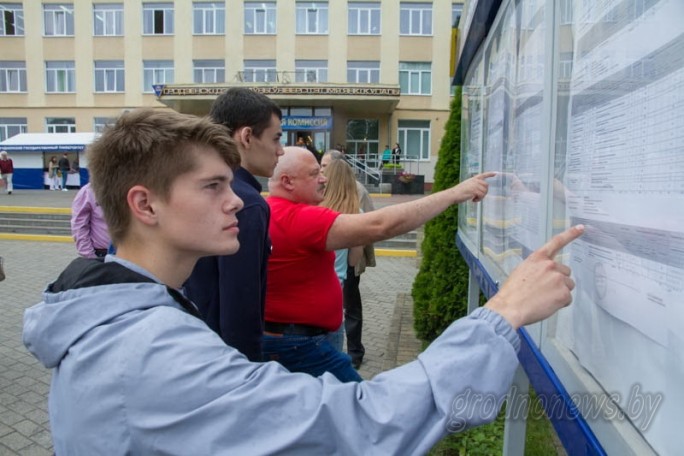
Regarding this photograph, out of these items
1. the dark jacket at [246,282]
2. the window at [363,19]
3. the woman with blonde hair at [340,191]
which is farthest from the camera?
the window at [363,19]

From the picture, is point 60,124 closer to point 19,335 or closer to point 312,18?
point 312,18

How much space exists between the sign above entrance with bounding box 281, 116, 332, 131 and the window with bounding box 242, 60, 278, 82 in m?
2.70

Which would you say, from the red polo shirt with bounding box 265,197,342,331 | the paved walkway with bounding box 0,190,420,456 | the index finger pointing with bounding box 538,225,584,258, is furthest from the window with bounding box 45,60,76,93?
the index finger pointing with bounding box 538,225,584,258

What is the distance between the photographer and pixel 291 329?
2.63 metres

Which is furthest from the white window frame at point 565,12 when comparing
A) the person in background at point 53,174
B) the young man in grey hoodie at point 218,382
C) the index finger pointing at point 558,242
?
the person in background at point 53,174

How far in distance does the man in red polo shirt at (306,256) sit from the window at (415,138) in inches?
1088

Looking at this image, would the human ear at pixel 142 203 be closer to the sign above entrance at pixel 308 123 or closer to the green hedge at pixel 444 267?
the green hedge at pixel 444 267

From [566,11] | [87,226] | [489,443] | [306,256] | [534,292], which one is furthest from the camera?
[87,226]

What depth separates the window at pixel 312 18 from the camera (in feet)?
96.9

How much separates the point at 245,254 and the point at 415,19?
98.0ft

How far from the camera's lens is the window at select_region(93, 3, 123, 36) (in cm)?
3073

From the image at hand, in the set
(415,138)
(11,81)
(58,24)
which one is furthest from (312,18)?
(11,81)

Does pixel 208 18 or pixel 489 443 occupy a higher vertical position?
pixel 208 18

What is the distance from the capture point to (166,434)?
0.96 meters
